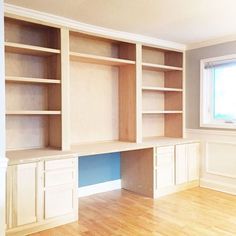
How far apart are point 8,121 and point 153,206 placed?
198 centimetres

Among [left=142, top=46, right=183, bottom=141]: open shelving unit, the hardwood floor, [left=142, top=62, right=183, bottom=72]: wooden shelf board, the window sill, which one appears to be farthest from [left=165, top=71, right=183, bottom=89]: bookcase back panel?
the hardwood floor

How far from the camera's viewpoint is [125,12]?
286 cm

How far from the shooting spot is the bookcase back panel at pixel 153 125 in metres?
4.30

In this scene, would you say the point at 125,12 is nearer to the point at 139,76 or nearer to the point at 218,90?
the point at 139,76

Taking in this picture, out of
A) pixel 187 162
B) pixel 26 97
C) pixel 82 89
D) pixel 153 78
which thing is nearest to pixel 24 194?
pixel 26 97

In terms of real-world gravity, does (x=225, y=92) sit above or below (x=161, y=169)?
above

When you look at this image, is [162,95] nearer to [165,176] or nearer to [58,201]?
[165,176]

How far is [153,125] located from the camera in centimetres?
440

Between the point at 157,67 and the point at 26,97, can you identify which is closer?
the point at 26,97

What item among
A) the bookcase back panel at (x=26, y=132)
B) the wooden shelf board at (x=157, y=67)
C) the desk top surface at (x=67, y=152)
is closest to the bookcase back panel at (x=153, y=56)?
the wooden shelf board at (x=157, y=67)

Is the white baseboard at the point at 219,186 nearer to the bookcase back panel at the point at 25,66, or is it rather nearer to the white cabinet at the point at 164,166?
the white cabinet at the point at 164,166

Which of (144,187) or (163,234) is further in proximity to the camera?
(144,187)

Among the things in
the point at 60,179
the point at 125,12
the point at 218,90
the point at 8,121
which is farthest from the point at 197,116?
the point at 8,121

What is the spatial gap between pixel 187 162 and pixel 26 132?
91.5 inches
